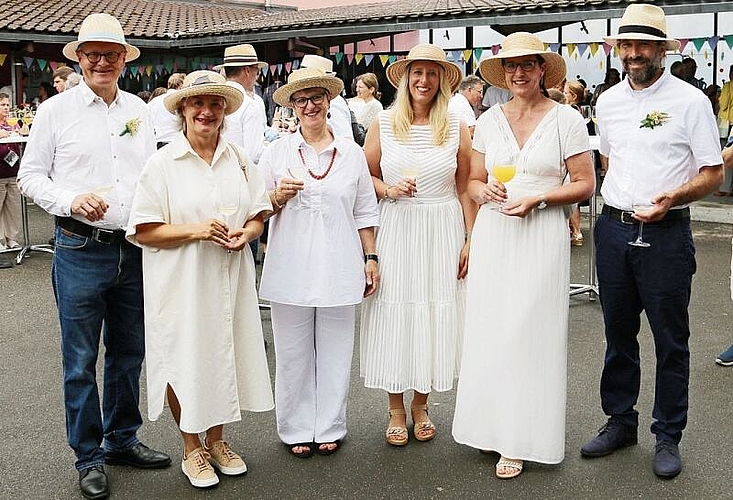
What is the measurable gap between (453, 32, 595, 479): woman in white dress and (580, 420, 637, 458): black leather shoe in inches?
10.3

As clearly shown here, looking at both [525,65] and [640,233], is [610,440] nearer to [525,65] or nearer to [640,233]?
[640,233]

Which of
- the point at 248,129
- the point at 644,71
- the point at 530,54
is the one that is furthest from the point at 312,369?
the point at 248,129

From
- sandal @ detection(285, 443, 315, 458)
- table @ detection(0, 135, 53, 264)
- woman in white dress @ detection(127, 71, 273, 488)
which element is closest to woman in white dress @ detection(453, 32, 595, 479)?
sandal @ detection(285, 443, 315, 458)

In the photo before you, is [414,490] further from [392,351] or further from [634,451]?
[634,451]

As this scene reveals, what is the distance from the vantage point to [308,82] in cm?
422

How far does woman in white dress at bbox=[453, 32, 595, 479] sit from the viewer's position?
4.16 meters

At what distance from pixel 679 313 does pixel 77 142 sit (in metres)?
2.90

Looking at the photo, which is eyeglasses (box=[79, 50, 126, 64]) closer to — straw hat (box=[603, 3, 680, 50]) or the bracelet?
the bracelet

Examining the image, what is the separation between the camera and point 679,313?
4.25 m

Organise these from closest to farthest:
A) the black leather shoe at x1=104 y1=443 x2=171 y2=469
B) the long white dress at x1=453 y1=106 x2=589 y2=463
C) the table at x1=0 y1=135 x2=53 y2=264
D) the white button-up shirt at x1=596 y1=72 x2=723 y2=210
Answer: the white button-up shirt at x1=596 y1=72 x2=723 y2=210 → the long white dress at x1=453 y1=106 x2=589 y2=463 → the black leather shoe at x1=104 y1=443 x2=171 y2=469 → the table at x1=0 y1=135 x2=53 y2=264

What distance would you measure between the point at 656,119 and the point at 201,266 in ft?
7.18

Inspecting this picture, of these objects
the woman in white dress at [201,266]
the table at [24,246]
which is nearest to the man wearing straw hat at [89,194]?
the woman in white dress at [201,266]

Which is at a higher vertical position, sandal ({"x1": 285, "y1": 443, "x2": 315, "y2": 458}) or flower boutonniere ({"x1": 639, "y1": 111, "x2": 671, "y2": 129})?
flower boutonniere ({"x1": 639, "y1": 111, "x2": 671, "y2": 129})

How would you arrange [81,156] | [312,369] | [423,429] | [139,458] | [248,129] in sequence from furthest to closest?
[248,129] < [423,429] < [312,369] < [139,458] < [81,156]
